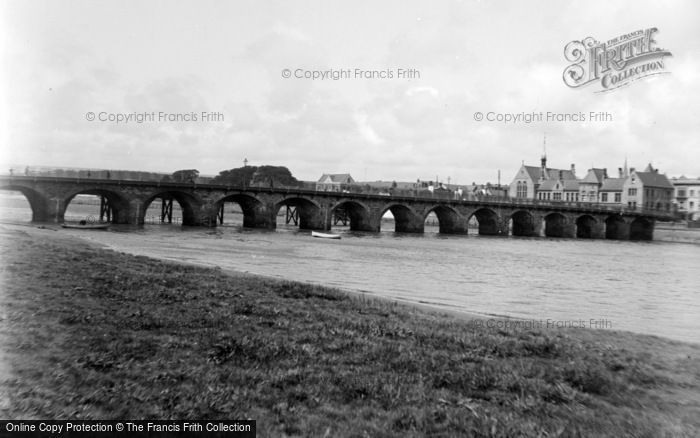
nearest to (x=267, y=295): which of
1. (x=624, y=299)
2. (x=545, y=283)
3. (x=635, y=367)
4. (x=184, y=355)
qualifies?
(x=184, y=355)

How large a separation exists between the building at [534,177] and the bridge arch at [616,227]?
5027 cm

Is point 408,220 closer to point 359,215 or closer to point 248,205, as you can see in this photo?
point 359,215

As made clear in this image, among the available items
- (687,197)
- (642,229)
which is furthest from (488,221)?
(687,197)

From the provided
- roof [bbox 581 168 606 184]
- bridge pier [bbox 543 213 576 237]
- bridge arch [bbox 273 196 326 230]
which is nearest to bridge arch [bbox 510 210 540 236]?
bridge pier [bbox 543 213 576 237]

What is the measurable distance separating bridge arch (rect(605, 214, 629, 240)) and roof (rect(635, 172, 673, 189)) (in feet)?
106

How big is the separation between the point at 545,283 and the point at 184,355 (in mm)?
29770

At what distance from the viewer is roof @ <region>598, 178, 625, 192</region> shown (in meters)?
154

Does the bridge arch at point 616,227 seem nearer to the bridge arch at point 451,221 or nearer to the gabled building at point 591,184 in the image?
the bridge arch at point 451,221

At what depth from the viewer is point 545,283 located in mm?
34656

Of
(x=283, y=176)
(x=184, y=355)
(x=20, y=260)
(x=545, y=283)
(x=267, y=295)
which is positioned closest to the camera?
(x=184, y=355)

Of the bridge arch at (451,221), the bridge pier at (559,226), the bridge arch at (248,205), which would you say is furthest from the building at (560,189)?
the bridge arch at (248,205)

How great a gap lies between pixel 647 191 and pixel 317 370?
524 feet

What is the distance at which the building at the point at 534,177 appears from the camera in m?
174

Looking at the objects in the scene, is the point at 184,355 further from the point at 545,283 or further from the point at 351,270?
the point at 545,283
